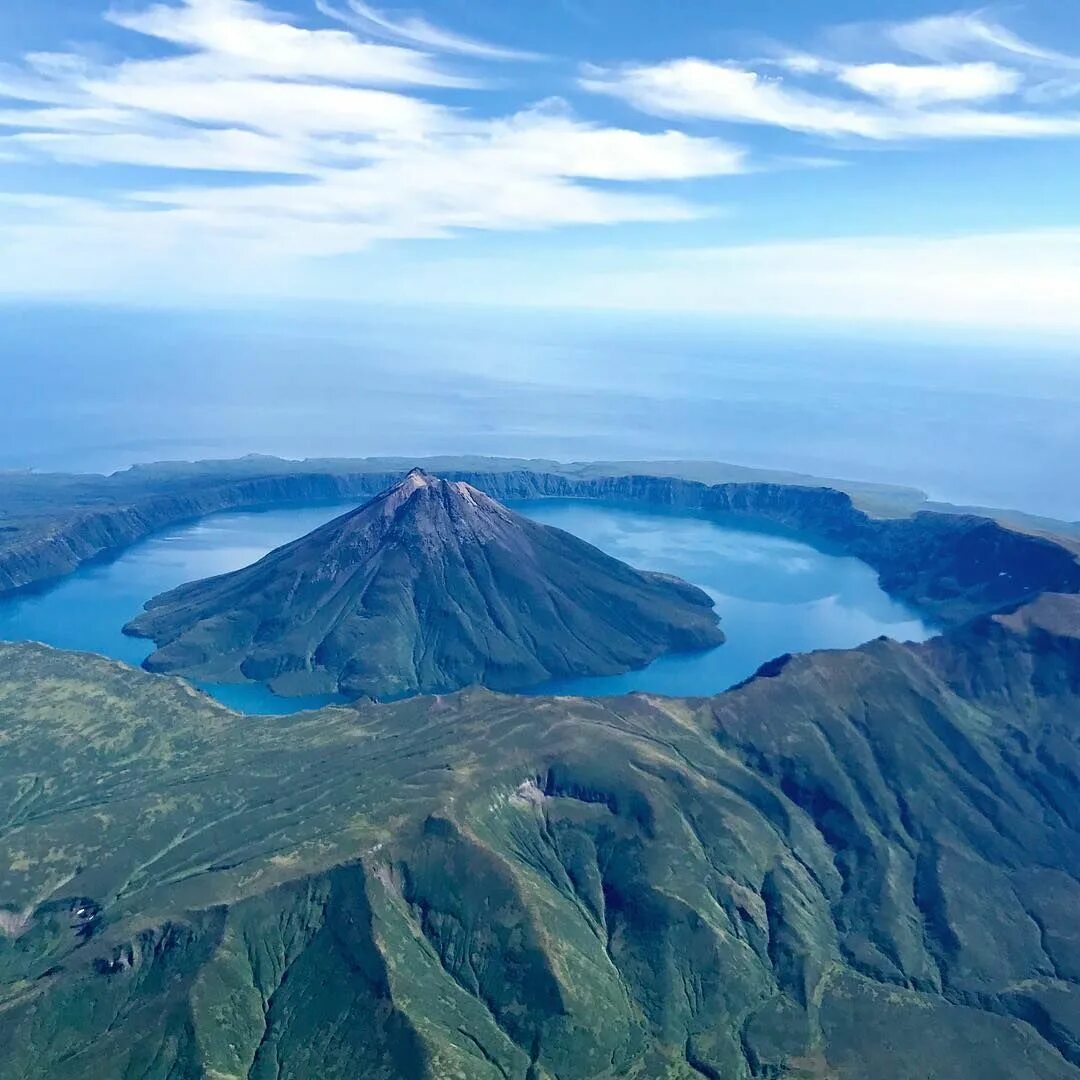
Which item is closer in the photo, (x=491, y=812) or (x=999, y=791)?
(x=491, y=812)

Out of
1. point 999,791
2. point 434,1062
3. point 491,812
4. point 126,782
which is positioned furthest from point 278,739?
point 999,791

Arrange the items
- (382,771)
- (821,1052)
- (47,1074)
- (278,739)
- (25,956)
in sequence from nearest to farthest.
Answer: (47,1074), (821,1052), (25,956), (382,771), (278,739)

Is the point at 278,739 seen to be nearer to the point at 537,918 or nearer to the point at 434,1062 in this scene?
the point at 537,918

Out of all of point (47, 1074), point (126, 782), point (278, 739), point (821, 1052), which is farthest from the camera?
point (278, 739)

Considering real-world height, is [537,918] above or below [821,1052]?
above

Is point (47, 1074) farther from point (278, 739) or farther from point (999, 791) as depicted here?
point (999, 791)

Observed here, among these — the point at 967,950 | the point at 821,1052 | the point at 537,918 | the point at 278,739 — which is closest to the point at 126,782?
the point at 278,739
